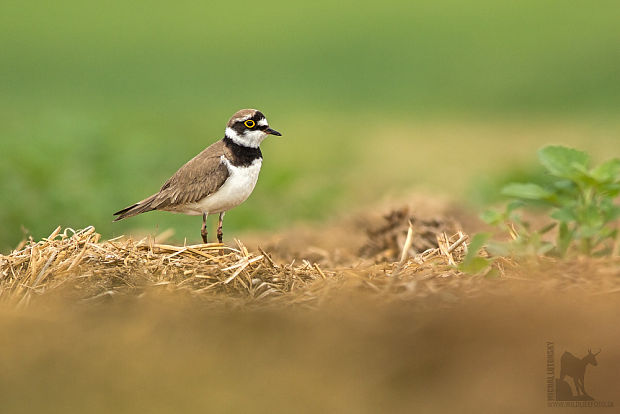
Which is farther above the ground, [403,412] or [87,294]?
[87,294]

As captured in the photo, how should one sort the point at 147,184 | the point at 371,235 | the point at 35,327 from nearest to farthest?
the point at 35,327 < the point at 371,235 < the point at 147,184

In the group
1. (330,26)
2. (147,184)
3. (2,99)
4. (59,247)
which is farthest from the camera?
(330,26)

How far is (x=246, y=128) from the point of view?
7.17 m

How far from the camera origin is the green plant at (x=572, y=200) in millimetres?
5000

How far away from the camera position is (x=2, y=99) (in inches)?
1197

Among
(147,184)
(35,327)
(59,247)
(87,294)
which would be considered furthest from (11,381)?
(147,184)

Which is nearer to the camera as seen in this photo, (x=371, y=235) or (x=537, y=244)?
(x=537, y=244)

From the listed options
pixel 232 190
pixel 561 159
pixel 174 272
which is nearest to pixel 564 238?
pixel 561 159

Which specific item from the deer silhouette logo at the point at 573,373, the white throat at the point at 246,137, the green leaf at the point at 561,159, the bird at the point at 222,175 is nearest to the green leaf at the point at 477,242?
the green leaf at the point at 561,159

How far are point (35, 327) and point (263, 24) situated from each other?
39.2 m

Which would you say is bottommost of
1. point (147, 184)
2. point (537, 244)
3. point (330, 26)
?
point (537, 244)

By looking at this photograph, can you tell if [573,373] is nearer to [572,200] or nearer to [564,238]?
[564,238]

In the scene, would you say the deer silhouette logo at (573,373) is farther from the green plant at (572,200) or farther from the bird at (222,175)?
the bird at (222,175)

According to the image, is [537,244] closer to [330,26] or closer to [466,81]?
[466,81]
